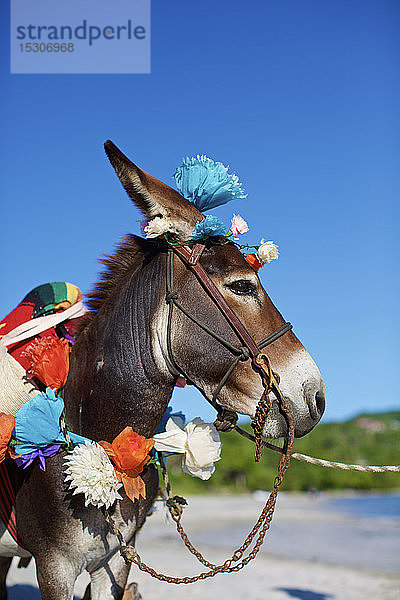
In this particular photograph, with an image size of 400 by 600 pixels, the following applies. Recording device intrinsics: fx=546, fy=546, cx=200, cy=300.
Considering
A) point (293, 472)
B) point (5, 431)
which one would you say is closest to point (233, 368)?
point (5, 431)

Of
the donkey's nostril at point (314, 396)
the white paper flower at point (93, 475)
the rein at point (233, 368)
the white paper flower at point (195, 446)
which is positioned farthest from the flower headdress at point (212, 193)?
the white paper flower at point (93, 475)

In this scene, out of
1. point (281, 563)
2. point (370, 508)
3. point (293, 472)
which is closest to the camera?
point (281, 563)

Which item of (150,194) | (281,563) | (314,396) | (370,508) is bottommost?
(370,508)

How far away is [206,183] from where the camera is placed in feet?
8.80

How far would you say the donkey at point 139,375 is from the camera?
7.78ft

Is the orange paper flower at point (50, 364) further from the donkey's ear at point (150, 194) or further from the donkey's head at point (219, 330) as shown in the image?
the donkey's ear at point (150, 194)

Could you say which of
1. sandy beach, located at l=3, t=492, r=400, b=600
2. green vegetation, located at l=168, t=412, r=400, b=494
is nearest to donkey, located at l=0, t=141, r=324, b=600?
sandy beach, located at l=3, t=492, r=400, b=600

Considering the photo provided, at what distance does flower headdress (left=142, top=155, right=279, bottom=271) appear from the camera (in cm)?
261

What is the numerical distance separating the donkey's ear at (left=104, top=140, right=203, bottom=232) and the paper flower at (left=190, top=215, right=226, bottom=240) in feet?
0.31

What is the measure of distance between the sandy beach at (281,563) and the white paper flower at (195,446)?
72 cm

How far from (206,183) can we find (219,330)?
2.51 feet

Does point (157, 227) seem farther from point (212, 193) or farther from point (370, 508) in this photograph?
point (370, 508)

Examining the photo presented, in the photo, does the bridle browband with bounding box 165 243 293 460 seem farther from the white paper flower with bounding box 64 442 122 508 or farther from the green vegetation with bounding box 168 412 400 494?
the green vegetation with bounding box 168 412 400 494

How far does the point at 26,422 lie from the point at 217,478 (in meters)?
52.4
